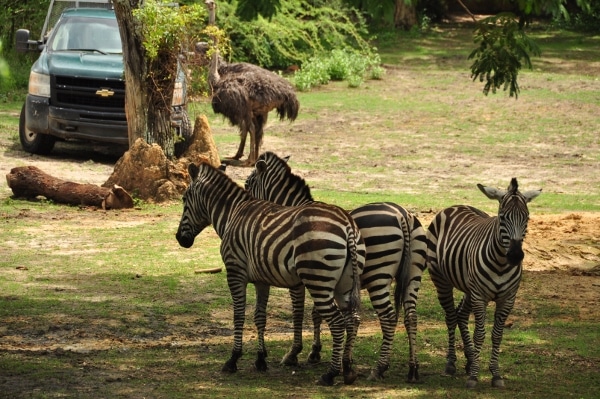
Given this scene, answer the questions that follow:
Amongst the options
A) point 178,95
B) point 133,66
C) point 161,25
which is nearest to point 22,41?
point 178,95

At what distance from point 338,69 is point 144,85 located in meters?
14.9

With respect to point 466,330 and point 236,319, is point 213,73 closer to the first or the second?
point 236,319

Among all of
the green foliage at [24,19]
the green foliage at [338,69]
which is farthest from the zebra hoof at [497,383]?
the green foliage at [24,19]

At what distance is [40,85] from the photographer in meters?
19.8

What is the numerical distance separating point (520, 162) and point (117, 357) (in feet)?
42.8

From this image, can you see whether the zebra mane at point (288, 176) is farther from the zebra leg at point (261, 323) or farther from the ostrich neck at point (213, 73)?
the ostrich neck at point (213, 73)

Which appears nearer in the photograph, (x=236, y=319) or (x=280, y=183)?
(x=236, y=319)

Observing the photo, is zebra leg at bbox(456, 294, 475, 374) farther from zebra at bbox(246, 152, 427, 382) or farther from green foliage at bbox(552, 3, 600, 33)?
green foliage at bbox(552, 3, 600, 33)

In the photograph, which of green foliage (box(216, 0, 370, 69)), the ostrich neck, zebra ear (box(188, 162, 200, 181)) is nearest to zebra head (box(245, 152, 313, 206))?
zebra ear (box(188, 162, 200, 181))

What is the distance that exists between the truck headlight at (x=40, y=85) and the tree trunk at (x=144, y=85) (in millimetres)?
3356

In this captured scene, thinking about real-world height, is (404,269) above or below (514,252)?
below

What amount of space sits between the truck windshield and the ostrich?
1.87 metres

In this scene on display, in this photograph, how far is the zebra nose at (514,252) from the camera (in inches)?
313

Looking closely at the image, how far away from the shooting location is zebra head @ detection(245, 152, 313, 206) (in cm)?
990
